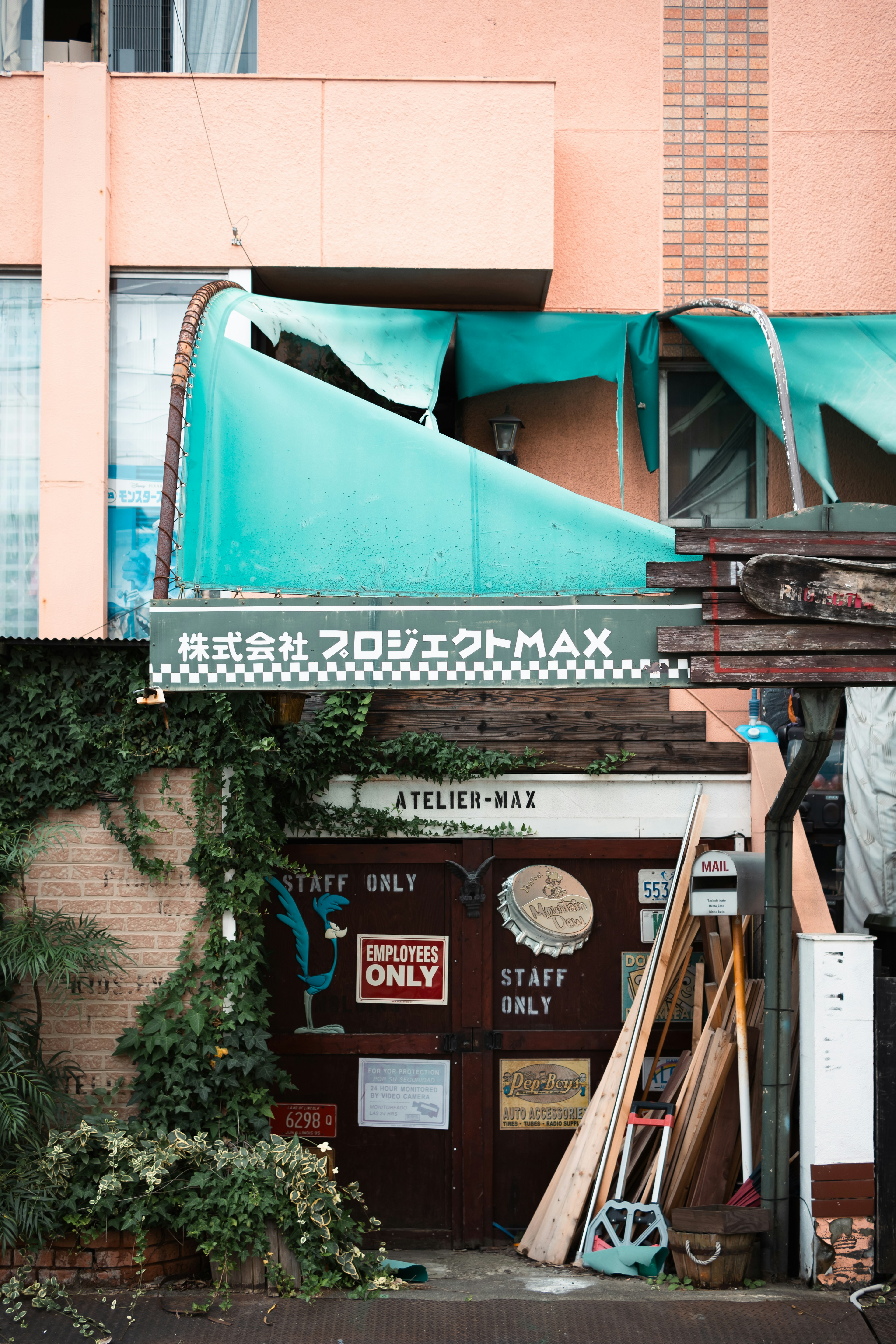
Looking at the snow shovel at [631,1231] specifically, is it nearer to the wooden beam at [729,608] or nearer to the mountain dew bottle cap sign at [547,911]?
the mountain dew bottle cap sign at [547,911]

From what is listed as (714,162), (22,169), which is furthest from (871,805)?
(22,169)

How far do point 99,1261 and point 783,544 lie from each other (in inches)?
176

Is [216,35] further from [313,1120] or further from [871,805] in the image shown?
[313,1120]

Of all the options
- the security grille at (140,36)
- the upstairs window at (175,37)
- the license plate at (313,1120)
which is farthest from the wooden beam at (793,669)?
the security grille at (140,36)

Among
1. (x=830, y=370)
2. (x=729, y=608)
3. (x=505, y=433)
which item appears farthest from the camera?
(x=505, y=433)

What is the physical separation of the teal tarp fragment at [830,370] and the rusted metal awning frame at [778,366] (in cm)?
7

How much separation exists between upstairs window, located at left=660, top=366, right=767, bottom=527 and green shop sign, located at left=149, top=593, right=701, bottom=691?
13.3 feet

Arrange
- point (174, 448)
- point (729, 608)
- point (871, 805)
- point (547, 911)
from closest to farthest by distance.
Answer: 1. point (729, 608)
2. point (174, 448)
3. point (871, 805)
4. point (547, 911)

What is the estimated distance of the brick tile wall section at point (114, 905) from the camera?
6016 millimetres

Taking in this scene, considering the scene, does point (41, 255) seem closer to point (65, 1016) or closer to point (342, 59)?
point (342, 59)

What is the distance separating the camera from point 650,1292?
5602 mm

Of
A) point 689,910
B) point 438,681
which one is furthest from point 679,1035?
point 438,681

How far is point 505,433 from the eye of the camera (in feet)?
25.7

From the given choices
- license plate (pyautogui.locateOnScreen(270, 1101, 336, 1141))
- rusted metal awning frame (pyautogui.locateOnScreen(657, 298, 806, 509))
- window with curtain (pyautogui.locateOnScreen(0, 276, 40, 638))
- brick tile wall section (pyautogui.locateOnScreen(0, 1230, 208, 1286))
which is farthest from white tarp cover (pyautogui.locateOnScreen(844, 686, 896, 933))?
window with curtain (pyautogui.locateOnScreen(0, 276, 40, 638))
